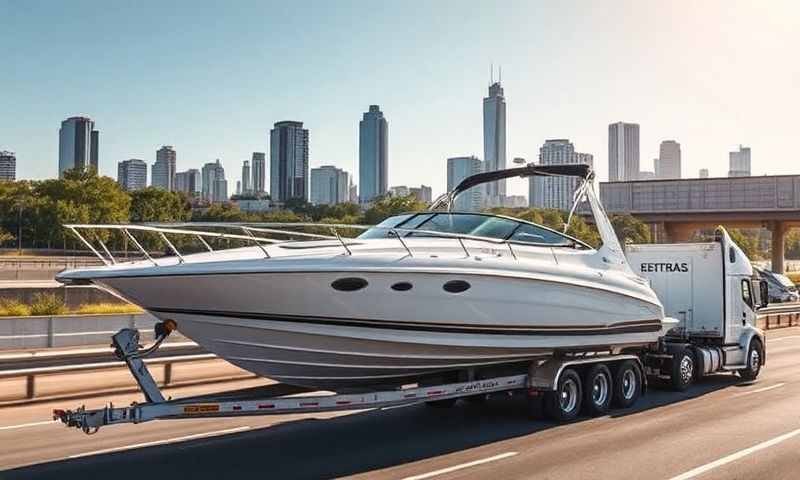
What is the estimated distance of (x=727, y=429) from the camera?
11.2 m

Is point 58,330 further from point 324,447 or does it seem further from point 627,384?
point 627,384

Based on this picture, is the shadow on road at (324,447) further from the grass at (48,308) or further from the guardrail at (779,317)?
the guardrail at (779,317)

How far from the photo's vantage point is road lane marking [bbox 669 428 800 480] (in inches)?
338

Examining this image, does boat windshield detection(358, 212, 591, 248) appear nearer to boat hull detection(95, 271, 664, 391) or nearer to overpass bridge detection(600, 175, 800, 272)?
boat hull detection(95, 271, 664, 391)

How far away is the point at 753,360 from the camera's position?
16.7 metres

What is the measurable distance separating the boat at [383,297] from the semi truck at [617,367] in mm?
323

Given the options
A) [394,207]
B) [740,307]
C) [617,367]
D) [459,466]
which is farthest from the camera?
[394,207]

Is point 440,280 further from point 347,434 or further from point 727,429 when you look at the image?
point 727,429

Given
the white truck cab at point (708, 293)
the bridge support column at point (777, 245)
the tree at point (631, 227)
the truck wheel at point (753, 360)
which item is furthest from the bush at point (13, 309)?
the bridge support column at point (777, 245)

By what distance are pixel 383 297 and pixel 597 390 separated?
4772 mm

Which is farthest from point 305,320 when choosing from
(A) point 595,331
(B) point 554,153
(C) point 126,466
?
(B) point 554,153

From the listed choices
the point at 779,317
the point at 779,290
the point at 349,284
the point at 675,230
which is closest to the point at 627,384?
the point at 349,284

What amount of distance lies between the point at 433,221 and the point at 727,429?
16.1 feet

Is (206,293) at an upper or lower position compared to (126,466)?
upper
